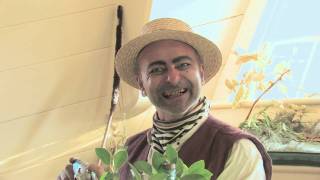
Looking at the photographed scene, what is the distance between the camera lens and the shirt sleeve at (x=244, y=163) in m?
1.02

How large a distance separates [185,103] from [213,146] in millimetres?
126

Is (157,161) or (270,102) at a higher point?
(157,161)

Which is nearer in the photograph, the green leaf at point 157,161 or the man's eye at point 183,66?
the green leaf at point 157,161

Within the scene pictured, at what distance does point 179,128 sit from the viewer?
1.20 metres

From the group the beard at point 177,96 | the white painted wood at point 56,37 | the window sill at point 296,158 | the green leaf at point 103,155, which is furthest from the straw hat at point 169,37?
A: the green leaf at point 103,155

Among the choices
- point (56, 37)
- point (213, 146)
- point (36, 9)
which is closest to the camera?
point (213, 146)

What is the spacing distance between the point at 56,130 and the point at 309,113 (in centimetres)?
101

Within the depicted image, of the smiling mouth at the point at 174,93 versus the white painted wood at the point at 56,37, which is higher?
the smiling mouth at the point at 174,93

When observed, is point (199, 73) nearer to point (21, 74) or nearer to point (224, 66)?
point (21, 74)

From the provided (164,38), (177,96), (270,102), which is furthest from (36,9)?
(270,102)

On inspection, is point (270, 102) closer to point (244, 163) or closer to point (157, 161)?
point (244, 163)

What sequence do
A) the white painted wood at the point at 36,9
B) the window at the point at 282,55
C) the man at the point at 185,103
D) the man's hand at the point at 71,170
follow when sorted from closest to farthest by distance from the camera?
the man's hand at the point at 71,170, the man at the point at 185,103, the white painted wood at the point at 36,9, the window at the point at 282,55

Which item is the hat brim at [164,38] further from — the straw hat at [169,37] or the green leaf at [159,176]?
the green leaf at [159,176]

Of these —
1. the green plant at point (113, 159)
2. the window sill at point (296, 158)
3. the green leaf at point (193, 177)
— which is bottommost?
the window sill at point (296, 158)
